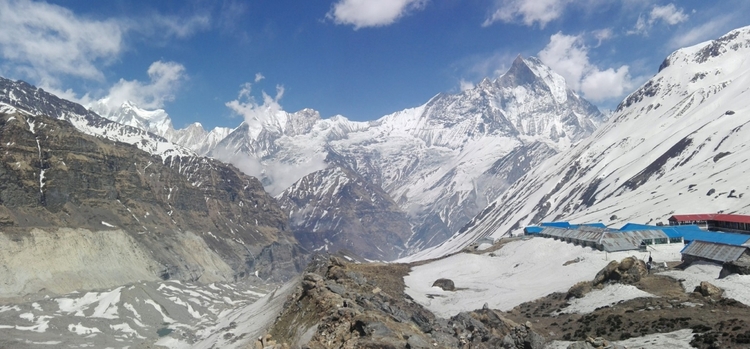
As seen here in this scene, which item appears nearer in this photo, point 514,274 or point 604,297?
point 604,297

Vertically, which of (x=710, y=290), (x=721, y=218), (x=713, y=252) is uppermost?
(x=710, y=290)

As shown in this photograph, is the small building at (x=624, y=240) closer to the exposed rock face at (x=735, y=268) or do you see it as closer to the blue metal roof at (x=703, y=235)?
the blue metal roof at (x=703, y=235)

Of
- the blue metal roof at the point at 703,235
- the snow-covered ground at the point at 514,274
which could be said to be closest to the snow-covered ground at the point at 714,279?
the snow-covered ground at the point at 514,274

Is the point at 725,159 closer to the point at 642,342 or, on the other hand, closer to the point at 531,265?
the point at 531,265

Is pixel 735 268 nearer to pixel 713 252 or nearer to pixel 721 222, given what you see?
pixel 713 252

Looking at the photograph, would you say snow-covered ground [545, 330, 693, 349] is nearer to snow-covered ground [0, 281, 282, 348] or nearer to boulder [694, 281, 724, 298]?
boulder [694, 281, 724, 298]

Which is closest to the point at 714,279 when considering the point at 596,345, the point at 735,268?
the point at 735,268

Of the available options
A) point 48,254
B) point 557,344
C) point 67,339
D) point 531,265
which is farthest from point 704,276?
point 48,254
